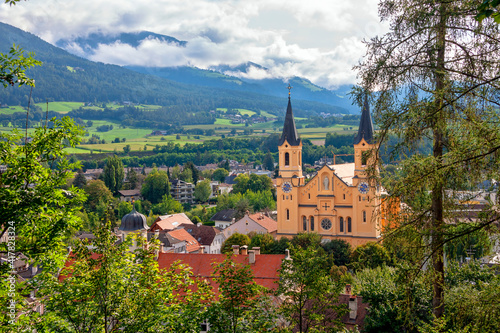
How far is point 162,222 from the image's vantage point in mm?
75188

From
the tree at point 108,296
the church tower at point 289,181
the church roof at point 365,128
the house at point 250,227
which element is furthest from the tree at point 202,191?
the tree at point 108,296

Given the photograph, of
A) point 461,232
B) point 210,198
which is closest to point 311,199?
point 461,232

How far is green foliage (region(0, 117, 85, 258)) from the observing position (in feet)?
32.8

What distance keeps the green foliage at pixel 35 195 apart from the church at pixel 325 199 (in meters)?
51.0

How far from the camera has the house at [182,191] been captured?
122438 millimetres

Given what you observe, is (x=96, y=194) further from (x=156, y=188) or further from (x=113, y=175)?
(x=156, y=188)

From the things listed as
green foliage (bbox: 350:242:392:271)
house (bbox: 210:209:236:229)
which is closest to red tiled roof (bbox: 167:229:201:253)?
house (bbox: 210:209:236:229)

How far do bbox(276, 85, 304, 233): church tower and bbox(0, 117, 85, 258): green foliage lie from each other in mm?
53458

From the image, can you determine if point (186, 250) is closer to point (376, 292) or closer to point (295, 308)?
point (376, 292)

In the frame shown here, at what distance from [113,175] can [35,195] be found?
326ft

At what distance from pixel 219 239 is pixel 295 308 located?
56.5 metres

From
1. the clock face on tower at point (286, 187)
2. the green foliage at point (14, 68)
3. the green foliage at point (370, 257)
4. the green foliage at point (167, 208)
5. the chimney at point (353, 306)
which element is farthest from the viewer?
the green foliage at point (167, 208)

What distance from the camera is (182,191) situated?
125 meters

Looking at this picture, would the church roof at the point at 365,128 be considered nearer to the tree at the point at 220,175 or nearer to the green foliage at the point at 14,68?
the green foliage at the point at 14,68
